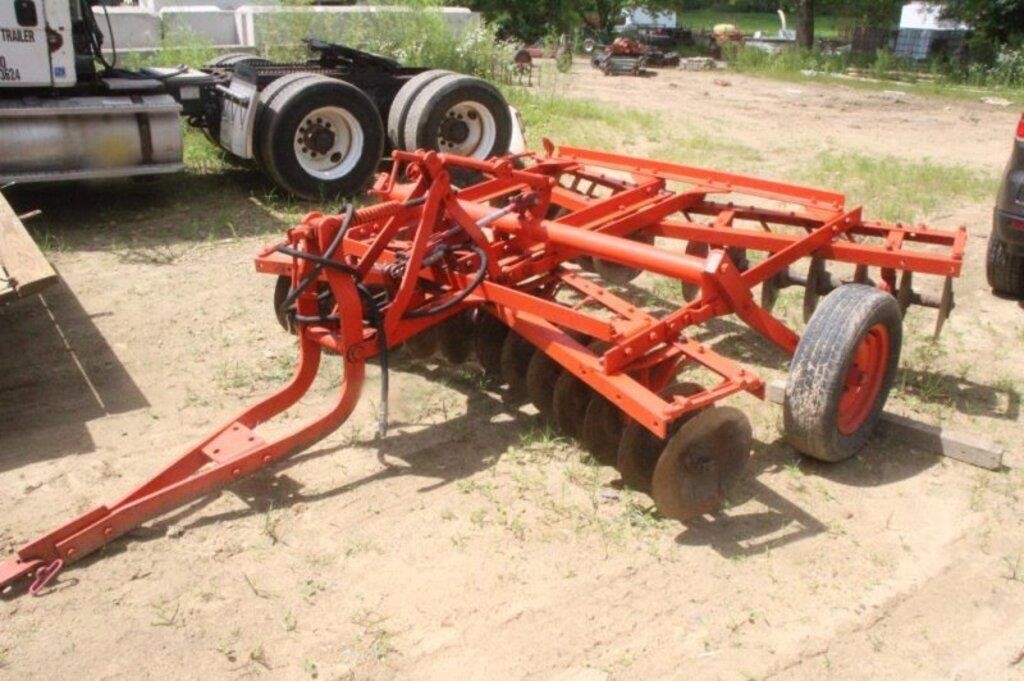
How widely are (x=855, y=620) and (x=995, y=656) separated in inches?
15.9

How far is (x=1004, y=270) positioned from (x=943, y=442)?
2.33 meters

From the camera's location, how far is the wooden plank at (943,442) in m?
4.08

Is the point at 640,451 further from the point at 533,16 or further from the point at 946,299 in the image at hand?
the point at 533,16

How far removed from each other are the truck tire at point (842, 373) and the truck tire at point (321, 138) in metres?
4.90

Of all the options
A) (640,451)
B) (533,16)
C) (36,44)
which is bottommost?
(640,451)

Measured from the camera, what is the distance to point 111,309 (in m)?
5.62

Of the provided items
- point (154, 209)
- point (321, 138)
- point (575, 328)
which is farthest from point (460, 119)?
point (575, 328)

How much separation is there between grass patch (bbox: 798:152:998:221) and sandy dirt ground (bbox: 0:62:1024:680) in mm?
3194

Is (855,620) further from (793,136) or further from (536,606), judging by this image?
(793,136)

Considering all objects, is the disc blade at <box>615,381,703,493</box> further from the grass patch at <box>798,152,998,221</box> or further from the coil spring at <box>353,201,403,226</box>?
the grass patch at <box>798,152,998,221</box>

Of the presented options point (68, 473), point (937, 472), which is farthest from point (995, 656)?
point (68, 473)

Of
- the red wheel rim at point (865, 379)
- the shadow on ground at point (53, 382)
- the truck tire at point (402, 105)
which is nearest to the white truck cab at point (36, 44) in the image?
the shadow on ground at point (53, 382)

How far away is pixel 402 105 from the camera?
27.8ft

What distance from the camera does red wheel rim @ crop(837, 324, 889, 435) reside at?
13.5ft
